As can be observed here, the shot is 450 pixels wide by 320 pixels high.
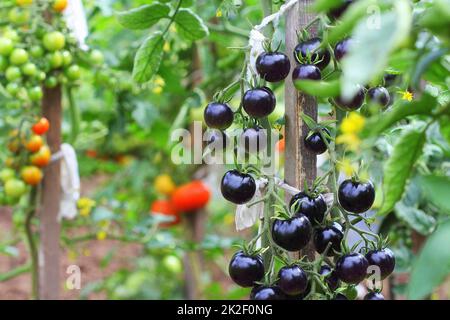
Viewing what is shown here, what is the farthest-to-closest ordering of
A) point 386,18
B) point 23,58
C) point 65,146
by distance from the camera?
point 65,146
point 23,58
point 386,18

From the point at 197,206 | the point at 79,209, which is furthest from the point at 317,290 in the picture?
the point at 197,206

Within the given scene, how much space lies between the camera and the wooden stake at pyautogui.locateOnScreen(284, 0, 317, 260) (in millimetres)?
957

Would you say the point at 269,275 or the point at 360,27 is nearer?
the point at 360,27

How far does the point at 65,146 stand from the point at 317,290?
1.02 metres

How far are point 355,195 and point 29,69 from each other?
92 centimetres

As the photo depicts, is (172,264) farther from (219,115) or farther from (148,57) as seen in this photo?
(219,115)

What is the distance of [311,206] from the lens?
87cm

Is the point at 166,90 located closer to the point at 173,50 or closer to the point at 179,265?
the point at 173,50

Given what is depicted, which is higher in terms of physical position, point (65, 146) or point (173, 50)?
point (173, 50)

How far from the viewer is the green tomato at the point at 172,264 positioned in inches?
111

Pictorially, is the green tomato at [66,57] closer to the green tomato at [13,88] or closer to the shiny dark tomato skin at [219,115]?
the green tomato at [13,88]

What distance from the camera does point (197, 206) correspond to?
260cm
